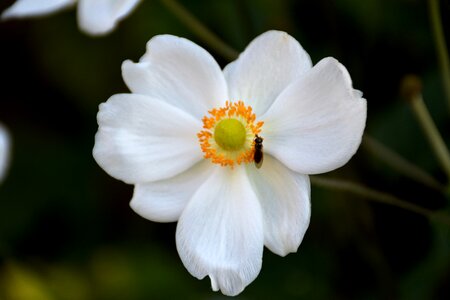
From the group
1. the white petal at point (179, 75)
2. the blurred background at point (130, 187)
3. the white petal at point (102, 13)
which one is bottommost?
the blurred background at point (130, 187)

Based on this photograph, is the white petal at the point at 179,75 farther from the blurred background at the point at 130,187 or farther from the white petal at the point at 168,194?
the blurred background at the point at 130,187

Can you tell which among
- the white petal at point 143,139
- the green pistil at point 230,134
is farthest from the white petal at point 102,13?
the green pistil at point 230,134

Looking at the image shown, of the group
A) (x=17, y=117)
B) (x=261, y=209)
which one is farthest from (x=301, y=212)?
(x=17, y=117)

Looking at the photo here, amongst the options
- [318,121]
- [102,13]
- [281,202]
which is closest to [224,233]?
[281,202]

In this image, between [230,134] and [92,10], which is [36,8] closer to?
[92,10]

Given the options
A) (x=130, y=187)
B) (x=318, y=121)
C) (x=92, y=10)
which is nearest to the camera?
(x=318, y=121)

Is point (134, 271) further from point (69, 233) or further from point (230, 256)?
point (230, 256)
